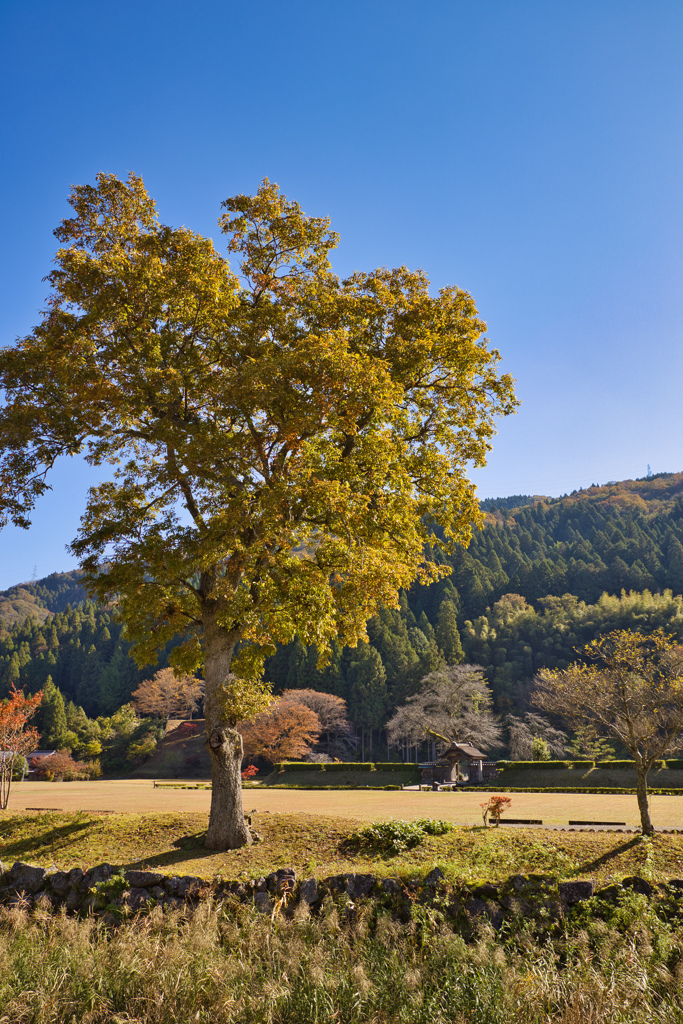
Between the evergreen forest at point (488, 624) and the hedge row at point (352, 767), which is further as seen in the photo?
the evergreen forest at point (488, 624)

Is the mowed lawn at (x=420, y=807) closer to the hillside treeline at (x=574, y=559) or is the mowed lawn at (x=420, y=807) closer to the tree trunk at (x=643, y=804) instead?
the tree trunk at (x=643, y=804)

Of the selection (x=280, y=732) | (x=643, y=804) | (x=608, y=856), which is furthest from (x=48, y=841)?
(x=280, y=732)

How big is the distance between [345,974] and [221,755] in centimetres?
588

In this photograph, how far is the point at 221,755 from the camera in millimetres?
10422

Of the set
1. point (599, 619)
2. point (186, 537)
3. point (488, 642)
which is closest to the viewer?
point (186, 537)

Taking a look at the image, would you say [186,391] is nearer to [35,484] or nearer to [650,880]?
[35,484]

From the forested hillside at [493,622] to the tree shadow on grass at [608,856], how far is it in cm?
3825

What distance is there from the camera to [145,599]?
10516 millimetres

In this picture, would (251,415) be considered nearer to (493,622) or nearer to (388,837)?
(388,837)

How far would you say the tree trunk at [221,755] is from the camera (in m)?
10.1

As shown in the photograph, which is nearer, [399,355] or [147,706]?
[399,355]

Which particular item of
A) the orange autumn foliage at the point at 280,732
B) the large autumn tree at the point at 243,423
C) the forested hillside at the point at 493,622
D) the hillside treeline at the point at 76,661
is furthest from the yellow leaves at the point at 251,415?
the hillside treeline at the point at 76,661

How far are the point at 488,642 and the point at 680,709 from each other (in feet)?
166

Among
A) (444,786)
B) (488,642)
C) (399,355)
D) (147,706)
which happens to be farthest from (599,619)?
(399,355)
